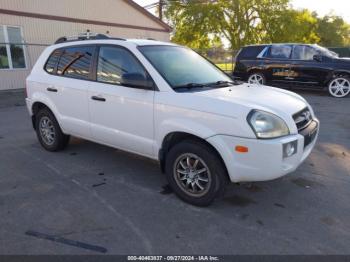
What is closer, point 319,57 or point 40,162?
point 40,162

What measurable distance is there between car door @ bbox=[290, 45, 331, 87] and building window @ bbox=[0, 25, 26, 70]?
1133cm

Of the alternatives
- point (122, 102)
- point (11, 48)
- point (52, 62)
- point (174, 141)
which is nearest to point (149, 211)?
point (174, 141)

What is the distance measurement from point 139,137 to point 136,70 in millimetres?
825

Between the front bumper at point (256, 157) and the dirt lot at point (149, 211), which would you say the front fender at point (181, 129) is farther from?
the dirt lot at point (149, 211)

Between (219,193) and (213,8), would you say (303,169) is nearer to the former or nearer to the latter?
(219,193)

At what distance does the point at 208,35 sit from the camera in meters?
28.0

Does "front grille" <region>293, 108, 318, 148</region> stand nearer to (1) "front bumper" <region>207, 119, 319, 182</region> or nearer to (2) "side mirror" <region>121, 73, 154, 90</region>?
(1) "front bumper" <region>207, 119, 319, 182</region>

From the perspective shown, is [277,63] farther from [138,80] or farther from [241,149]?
[241,149]

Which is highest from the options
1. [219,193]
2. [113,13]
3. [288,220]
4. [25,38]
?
[113,13]

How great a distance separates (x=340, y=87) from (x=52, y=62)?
32.6 feet

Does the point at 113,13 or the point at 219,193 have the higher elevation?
the point at 113,13

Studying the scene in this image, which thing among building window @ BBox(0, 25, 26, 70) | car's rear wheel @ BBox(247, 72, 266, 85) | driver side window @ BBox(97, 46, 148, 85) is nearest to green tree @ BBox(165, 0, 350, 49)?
car's rear wheel @ BBox(247, 72, 266, 85)

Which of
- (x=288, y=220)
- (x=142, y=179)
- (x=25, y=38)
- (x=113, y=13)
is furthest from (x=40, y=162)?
(x=113, y=13)

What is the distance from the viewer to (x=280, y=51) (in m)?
12.3
